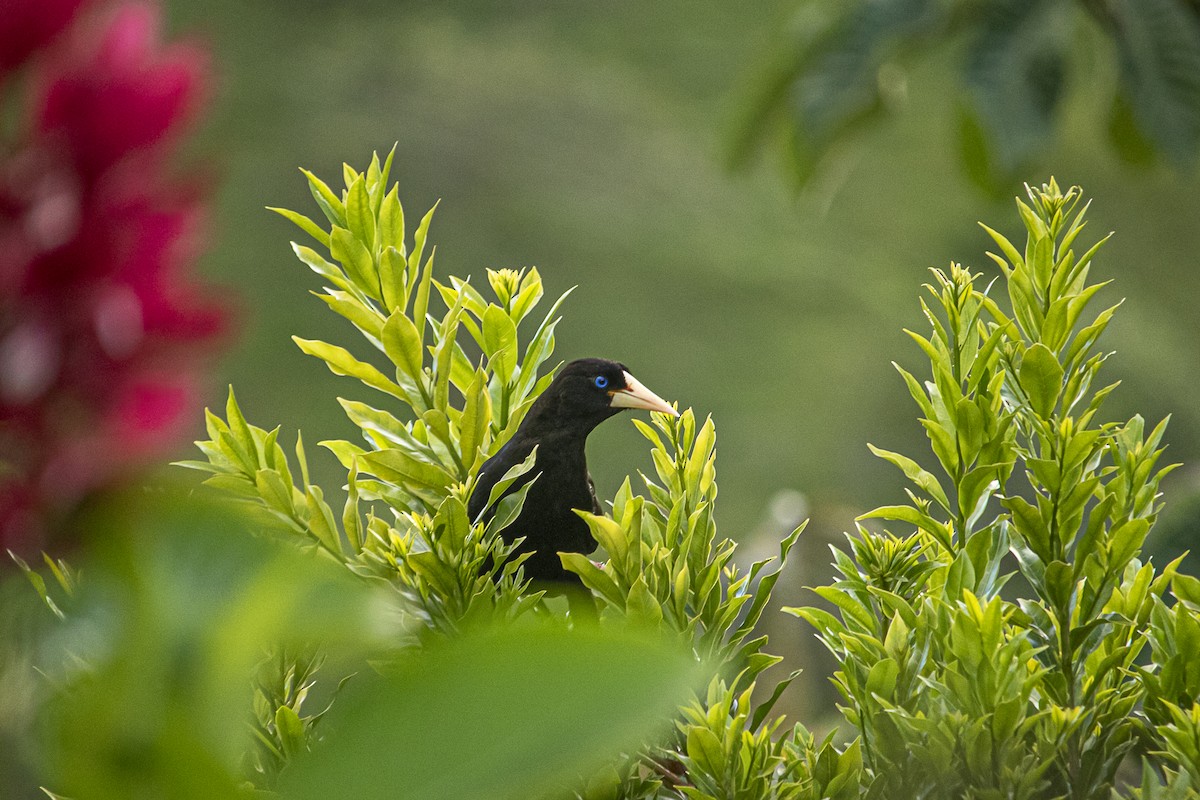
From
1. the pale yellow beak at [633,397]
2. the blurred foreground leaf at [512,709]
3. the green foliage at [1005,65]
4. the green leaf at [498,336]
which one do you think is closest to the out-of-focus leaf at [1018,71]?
the green foliage at [1005,65]

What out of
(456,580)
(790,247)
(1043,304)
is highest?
(790,247)

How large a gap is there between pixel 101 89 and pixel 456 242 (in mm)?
2576

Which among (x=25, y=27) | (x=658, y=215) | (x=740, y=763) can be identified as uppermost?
(x=658, y=215)

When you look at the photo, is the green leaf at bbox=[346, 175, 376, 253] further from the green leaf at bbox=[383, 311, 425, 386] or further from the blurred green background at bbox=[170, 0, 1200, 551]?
the blurred green background at bbox=[170, 0, 1200, 551]

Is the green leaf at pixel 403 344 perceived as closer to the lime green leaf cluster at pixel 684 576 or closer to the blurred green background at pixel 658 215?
the lime green leaf cluster at pixel 684 576

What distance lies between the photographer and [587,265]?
2992 mm

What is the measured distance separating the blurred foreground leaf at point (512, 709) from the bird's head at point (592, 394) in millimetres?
341

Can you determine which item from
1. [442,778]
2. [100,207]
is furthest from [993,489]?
[100,207]

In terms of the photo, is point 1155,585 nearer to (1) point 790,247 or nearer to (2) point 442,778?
(2) point 442,778

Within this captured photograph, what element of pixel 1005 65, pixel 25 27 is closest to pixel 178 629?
pixel 25 27

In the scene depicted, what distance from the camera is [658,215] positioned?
3.21 meters

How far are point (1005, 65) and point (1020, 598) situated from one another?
737mm

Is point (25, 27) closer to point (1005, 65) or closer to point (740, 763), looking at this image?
point (740, 763)

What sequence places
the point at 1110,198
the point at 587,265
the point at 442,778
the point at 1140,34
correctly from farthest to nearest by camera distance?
the point at 1110,198
the point at 587,265
the point at 1140,34
the point at 442,778
